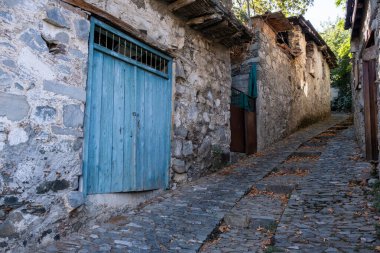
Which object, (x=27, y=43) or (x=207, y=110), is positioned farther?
(x=207, y=110)

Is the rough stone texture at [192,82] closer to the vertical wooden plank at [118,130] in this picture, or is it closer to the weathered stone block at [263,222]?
the vertical wooden plank at [118,130]

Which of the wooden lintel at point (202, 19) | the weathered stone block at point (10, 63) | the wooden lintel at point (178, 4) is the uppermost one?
the wooden lintel at point (178, 4)

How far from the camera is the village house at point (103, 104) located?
2678 millimetres

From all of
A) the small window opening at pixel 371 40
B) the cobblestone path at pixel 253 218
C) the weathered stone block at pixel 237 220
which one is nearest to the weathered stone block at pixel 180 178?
the cobblestone path at pixel 253 218

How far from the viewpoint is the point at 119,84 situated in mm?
3787

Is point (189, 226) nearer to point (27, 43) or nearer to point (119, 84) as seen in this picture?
point (119, 84)

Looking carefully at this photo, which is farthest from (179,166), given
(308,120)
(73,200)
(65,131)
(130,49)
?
(308,120)

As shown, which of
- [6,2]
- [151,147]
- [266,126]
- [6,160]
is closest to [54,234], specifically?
[6,160]

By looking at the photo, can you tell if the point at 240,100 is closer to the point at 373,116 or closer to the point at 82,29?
the point at 373,116

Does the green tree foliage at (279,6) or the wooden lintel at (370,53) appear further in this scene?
the green tree foliage at (279,6)

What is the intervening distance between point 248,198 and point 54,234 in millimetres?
2458

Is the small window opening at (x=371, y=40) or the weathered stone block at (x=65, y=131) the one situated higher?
the small window opening at (x=371, y=40)

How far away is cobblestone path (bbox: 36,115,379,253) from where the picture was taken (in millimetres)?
2871

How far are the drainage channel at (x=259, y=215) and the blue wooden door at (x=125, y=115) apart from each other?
1212 millimetres
